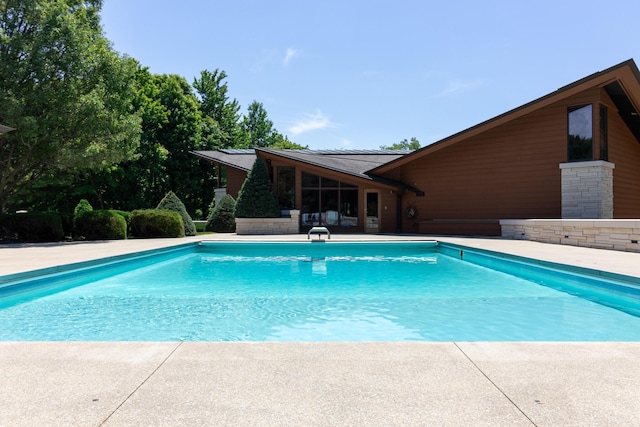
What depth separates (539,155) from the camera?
14.0 metres

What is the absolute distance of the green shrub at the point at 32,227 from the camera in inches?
535

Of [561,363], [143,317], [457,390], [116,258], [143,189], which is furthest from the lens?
[143,189]

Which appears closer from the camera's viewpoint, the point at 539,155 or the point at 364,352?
the point at 364,352

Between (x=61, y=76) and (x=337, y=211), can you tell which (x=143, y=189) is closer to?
(x=61, y=76)

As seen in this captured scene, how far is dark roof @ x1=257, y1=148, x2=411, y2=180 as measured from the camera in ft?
58.6

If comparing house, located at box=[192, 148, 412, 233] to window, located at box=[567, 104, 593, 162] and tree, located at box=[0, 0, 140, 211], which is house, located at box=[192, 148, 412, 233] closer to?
tree, located at box=[0, 0, 140, 211]

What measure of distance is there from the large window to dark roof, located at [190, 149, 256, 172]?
393 centimetres

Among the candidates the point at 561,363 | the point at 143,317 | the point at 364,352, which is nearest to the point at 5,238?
the point at 143,317

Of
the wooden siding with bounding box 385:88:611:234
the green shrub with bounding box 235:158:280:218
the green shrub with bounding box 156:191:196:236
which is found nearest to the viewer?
the wooden siding with bounding box 385:88:611:234

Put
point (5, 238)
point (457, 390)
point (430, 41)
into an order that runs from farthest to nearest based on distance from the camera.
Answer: point (430, 41), point (5, 238), point (457, 390)

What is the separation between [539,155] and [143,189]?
25252 millimetres

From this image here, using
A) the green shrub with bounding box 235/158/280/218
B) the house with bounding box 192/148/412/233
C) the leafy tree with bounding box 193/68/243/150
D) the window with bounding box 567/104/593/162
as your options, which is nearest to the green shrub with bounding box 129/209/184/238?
the green shrub with bounding box 235/158/280/218

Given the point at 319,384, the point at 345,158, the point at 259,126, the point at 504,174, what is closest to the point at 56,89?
the point at 345,158

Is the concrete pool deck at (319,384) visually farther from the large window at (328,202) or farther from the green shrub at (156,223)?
the large window at (328,202)
